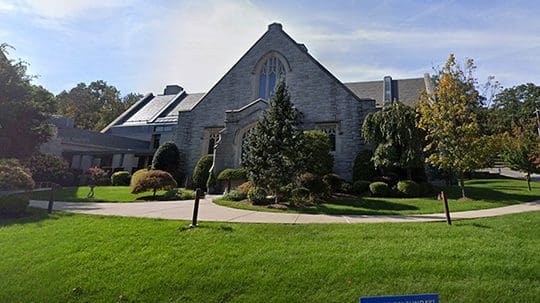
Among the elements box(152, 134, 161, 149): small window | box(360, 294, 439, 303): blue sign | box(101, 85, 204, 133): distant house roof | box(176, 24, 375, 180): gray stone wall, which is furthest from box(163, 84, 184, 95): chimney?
box(360, 294, 439, 303): blue sign

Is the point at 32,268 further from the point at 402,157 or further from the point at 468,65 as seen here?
the point at 468,65

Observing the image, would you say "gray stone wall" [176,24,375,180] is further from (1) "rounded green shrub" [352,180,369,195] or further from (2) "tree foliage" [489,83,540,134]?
(2) "tree foliage" [489,83,540,134]

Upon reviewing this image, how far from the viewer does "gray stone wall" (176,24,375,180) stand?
792 inches

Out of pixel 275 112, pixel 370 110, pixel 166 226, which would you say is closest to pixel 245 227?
pixel 166 226

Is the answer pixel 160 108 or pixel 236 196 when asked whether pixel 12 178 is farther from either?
pixel 160 108

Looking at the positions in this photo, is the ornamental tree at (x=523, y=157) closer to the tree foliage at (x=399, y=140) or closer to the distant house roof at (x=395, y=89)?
the tree foliage at (x=399, y=140)

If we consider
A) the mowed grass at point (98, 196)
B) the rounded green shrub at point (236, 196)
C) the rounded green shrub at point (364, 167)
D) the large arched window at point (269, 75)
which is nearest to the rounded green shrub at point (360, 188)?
the rounded green shrub at point (364, 167)

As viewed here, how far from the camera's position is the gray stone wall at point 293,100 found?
20.1 meters

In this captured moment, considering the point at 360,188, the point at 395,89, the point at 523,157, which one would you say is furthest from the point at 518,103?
the point at 360,188

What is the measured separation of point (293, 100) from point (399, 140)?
862 cm

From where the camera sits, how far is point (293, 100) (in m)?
22.0

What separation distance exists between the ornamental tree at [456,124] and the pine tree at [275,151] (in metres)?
6.46

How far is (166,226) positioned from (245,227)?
82.3 inches

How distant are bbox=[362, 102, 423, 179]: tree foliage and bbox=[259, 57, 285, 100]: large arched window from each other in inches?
371
